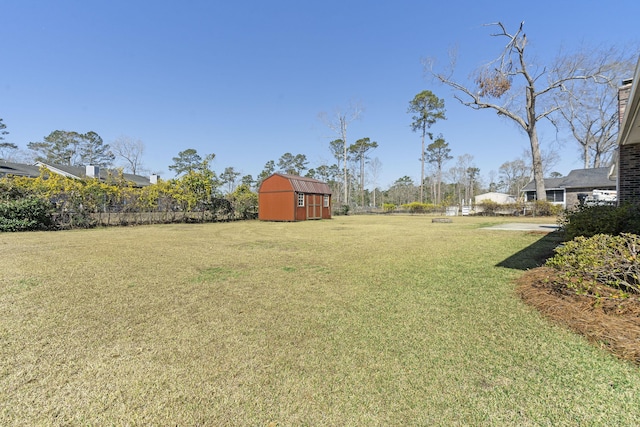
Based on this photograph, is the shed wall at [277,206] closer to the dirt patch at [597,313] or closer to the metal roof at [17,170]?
the dirt patch at [597,313]

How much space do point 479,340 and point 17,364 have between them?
3676 mm

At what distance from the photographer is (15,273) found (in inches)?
183

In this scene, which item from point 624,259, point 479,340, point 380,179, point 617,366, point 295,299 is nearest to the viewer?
point 617,366

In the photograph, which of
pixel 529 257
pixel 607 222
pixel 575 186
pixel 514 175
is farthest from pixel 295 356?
pixel 514 175

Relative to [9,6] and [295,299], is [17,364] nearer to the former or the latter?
[295,299]

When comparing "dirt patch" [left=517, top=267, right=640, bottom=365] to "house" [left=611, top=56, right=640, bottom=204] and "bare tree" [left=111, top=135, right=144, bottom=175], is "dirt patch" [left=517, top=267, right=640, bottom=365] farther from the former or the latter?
"bare tree" [left=111, top=135, right=144, bottom=175]

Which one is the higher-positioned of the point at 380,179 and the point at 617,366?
the point at 380,179

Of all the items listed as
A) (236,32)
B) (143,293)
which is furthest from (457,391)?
(236,32)

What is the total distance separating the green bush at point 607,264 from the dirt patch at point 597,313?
0.12 m

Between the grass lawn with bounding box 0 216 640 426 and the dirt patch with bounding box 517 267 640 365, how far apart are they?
0.16 m

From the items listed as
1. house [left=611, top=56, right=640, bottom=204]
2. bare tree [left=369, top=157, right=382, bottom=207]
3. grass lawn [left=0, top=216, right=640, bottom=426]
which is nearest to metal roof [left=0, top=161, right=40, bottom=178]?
grass lawn [left=0, top=216, right=640, bottom=426]

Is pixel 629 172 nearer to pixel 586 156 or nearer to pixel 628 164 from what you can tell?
pixel 628 164

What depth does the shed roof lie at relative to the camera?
1967cm

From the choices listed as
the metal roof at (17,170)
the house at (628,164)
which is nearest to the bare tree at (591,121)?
the house at (628,164)
